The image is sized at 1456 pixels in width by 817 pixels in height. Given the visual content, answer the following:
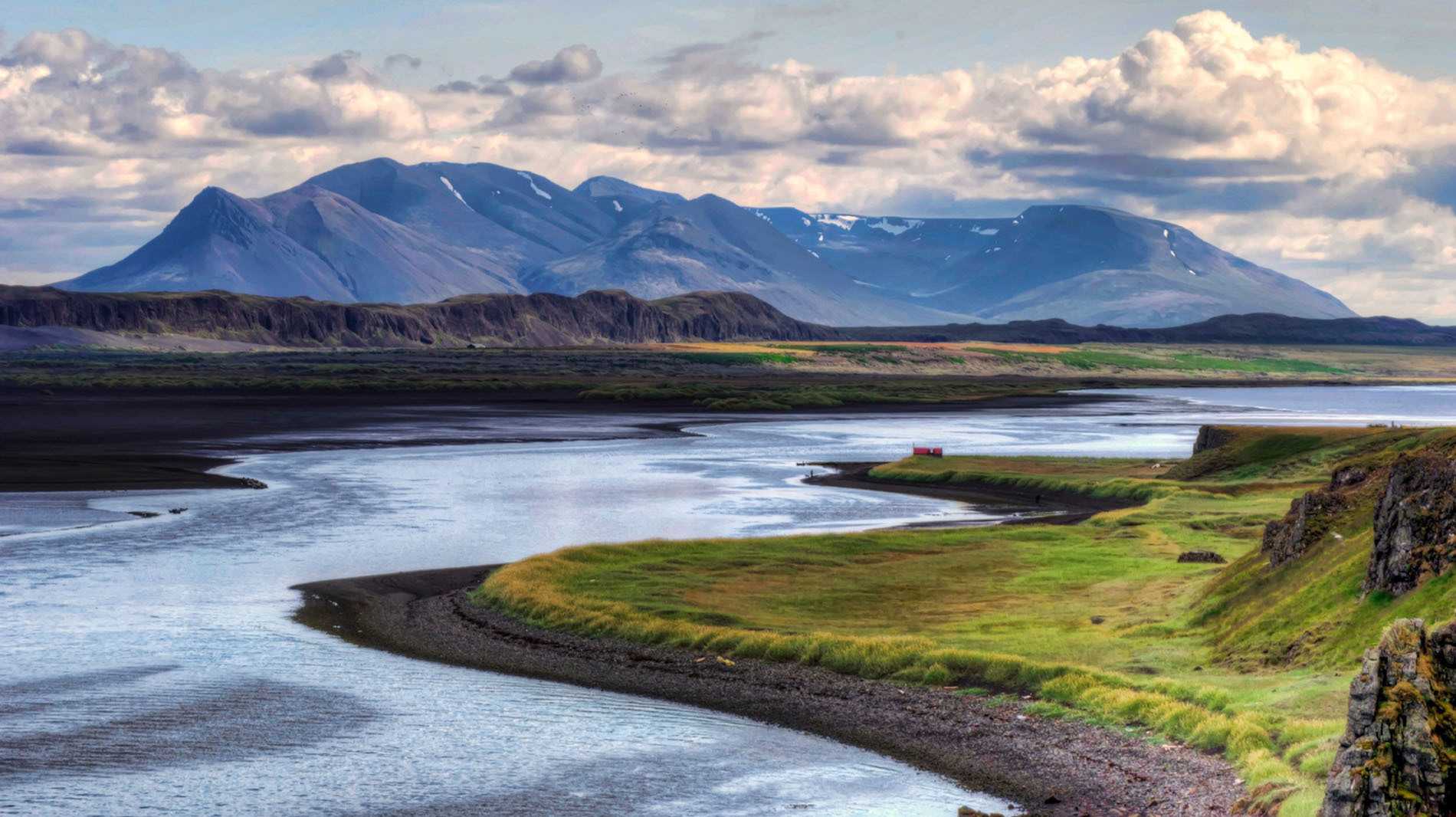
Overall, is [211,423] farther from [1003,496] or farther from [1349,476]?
[1349,476]

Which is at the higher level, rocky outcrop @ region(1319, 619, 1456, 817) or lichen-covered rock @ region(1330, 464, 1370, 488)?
lichen-covered rock @ region(1330, 464, 1370, 488)

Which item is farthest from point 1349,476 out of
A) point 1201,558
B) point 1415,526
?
point 1201,558

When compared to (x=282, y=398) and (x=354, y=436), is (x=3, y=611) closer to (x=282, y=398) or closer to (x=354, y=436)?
(x=354, y=436)

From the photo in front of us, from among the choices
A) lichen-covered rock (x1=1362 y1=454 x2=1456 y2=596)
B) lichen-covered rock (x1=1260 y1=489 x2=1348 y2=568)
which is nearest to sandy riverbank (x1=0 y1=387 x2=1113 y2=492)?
lichen-covered rock (x1=1260 y1=489 x2=1348 y2=568)

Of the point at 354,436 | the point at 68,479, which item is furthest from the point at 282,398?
A: the point at 68,479

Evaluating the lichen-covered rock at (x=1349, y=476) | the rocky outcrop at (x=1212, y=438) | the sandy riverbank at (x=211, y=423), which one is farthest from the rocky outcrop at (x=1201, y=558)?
the sandy riverbank at (x=211, y=423)

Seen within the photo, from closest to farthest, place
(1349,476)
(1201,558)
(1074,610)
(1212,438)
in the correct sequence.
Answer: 1. (1349,476)
2. (1074,610)
3. (1201,558)
4. (1212,438)

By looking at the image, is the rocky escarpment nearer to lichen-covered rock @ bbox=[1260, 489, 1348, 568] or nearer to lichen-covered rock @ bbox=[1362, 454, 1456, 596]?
lichen-covered rock @ bbox=[1260, 489, 1348, 568]
